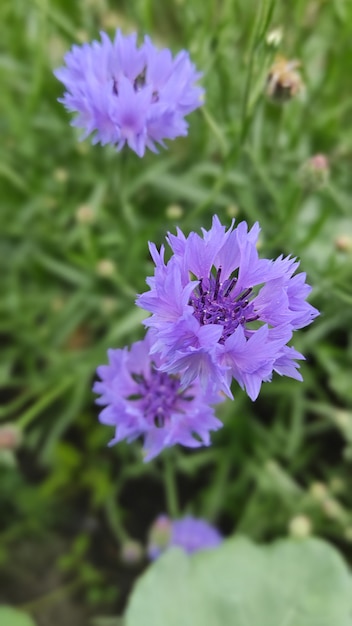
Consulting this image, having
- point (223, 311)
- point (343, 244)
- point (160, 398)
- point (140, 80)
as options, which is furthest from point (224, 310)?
point (343, 244)

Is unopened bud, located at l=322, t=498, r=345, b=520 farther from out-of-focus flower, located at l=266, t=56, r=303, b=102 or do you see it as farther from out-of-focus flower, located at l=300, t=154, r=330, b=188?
out-of-focus flower, located at l=266, t=56, r=303, b=102

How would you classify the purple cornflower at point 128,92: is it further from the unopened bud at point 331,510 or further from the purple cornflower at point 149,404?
the unopened bud at point 331,510

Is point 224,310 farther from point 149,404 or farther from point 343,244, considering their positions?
point 343,244

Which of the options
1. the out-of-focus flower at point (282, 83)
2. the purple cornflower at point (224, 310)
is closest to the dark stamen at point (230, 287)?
the purple cornflower at point (224, 310)

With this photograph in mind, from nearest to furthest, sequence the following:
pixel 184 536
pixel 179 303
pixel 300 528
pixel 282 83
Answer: pixel 179 303
pixel 282 83
pixel 300 528
pixel 184 536

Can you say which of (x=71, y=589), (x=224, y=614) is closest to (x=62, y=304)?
(x=71, y=589)

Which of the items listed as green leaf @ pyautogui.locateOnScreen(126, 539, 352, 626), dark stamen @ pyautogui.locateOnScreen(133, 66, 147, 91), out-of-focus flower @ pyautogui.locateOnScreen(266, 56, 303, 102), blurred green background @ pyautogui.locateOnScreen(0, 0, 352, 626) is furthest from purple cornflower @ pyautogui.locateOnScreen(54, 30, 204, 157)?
green leaf @ pyautogui.locateOnScreen(126, 539, 352, 626)

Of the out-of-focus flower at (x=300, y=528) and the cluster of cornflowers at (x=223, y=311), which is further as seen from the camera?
the out-of-focus flower at (x=300, y=528)
